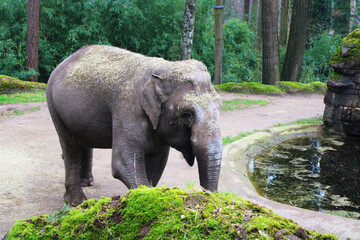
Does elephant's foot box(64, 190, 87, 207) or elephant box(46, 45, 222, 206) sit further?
elephant's foot box(64, 190, 87, 207)

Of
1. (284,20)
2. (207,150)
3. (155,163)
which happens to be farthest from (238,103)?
(284,20)

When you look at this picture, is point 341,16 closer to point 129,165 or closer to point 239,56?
point 239,56

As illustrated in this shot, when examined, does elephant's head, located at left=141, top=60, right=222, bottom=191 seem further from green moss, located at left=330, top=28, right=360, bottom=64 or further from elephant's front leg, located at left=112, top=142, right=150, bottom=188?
green moss, located at left=330, top=28, right=360, bottom=64

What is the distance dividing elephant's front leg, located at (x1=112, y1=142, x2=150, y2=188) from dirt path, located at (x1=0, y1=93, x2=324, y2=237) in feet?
4.01

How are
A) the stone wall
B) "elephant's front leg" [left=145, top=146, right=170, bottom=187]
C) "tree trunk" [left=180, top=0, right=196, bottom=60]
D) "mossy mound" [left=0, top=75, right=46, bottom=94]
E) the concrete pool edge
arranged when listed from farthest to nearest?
"mossy mound" [left=0, top=75, right=46, bottom=94]
"tree trunk" [left=180, top=0, right=196, bottom=60]
the stone wall
"elephant's front leg" [left=145, top=146, right=170, bottom=187]
the concrete pool edge

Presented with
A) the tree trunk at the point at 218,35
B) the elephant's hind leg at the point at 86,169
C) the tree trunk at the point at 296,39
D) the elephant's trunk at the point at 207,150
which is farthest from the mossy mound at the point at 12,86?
the elephant's trunk at the point at 207,150

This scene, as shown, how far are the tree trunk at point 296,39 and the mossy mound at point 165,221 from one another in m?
17.7

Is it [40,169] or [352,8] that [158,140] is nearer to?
[40,169]

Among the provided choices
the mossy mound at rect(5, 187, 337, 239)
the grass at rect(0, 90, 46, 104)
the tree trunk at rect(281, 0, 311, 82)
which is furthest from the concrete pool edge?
the tree trunk at rect(281, 0, 311, 82)

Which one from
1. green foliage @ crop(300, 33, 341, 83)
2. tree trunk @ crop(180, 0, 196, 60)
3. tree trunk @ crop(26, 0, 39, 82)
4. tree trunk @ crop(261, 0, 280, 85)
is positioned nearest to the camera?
tree trunk @ crop(180, 0, 196, 60)

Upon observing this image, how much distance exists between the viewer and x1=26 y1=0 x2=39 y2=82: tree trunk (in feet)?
53.5

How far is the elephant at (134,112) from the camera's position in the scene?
427 cm

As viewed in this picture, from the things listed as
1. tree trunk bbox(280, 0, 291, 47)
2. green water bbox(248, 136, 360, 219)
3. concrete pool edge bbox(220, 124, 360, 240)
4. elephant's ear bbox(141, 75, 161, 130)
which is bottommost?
green water bbox(248, 136, 360, 219)

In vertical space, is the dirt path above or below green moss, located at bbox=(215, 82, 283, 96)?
below
